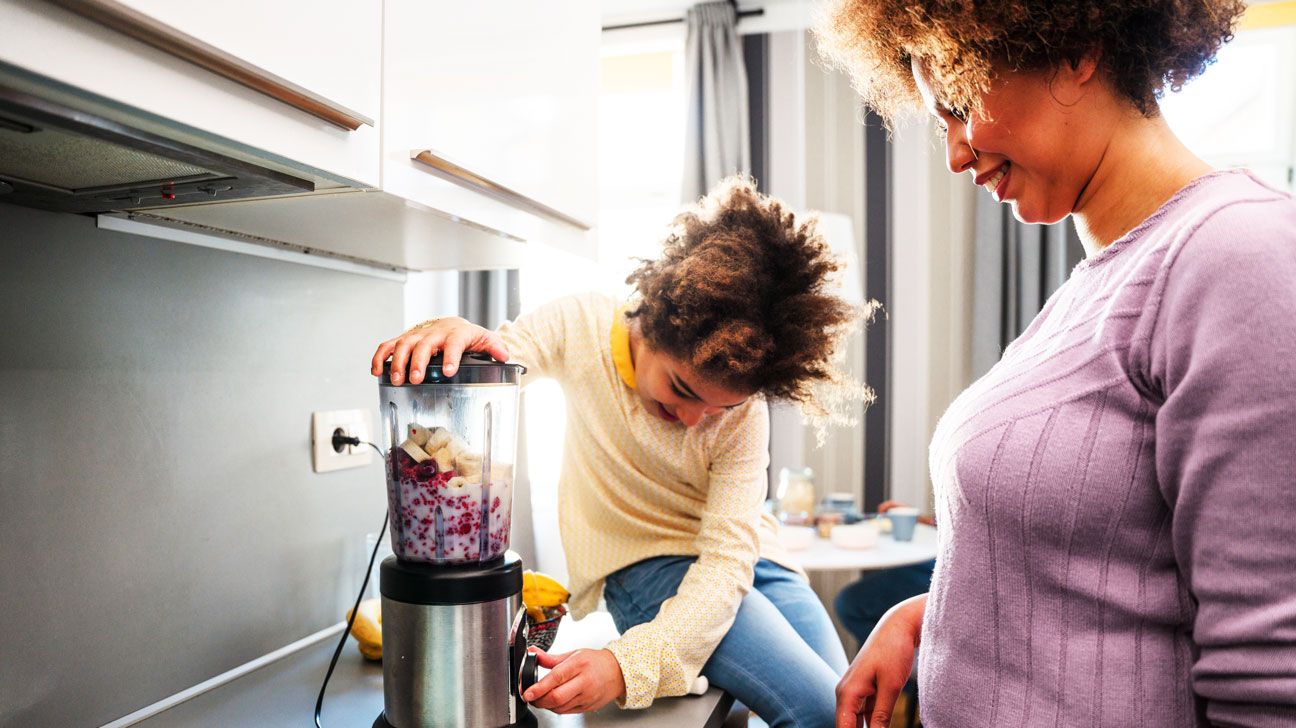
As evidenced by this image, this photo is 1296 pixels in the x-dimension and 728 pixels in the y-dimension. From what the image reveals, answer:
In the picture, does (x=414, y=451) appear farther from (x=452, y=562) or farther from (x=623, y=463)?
(x=623, y=463)

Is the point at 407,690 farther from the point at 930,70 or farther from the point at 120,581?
the point at 930,70

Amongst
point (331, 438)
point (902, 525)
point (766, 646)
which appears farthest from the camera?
point (902, 525)

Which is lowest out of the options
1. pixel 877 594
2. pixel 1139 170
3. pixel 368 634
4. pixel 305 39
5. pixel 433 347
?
pixel 877 594

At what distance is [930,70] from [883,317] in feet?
7.98

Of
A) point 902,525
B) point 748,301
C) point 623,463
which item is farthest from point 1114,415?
point 902,525

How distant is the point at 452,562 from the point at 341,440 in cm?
56

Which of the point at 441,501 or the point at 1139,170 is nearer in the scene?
the point at 1139,170

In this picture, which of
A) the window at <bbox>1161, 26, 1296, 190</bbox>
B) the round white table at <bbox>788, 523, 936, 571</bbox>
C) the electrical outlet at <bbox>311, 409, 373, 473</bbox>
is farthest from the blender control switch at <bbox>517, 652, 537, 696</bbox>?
the window at <bbox>1161, 26, 1296, 190</bbox>

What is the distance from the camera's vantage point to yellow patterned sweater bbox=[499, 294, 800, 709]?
113cm

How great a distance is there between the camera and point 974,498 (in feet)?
2.08

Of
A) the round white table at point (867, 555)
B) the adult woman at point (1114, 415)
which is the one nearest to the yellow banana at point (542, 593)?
the adult woman at point (1114, 415)

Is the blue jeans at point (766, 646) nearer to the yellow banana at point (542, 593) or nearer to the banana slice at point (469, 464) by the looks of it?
the yellow banana at point (542, 593)

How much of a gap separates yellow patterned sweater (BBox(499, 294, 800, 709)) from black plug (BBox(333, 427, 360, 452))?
1.12 ft

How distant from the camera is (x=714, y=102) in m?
3.08
